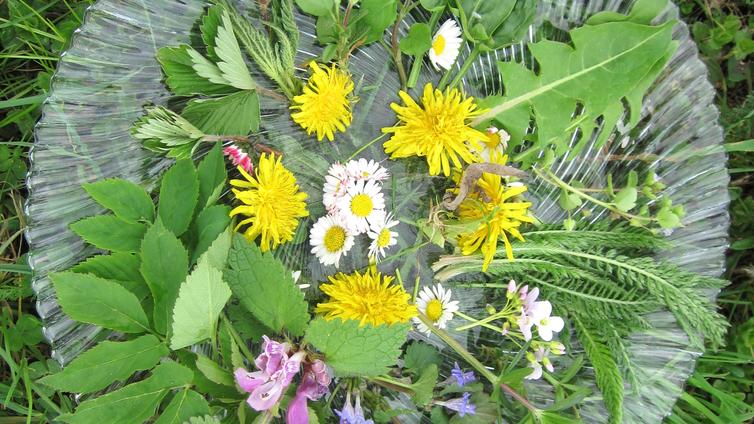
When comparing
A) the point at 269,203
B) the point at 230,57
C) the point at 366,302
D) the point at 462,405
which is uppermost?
the point at 230,57

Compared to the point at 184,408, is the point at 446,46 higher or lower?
higher

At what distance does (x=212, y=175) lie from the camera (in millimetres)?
713

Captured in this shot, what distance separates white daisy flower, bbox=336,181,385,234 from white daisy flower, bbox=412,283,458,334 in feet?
0.45

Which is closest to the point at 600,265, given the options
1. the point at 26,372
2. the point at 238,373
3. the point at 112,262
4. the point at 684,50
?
the point at 684,50

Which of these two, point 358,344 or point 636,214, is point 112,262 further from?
point 636,214

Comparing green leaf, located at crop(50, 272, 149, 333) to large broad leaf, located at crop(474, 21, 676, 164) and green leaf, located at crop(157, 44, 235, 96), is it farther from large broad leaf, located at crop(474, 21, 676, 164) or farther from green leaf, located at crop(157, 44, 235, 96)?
large broad leaf, located at crop(474, 21, 676, 164)

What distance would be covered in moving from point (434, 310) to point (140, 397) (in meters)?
0.41

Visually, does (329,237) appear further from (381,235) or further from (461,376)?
(461,376)

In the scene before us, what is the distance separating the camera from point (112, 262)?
0.68 m

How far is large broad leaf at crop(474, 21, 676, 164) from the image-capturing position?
772mm

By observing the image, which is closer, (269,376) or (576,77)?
(269,376)

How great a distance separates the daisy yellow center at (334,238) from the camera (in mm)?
800

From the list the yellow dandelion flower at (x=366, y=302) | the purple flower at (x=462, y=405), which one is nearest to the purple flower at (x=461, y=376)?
the purple flower at (x=462, y=405)

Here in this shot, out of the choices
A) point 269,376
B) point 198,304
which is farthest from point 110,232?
point 269,376
